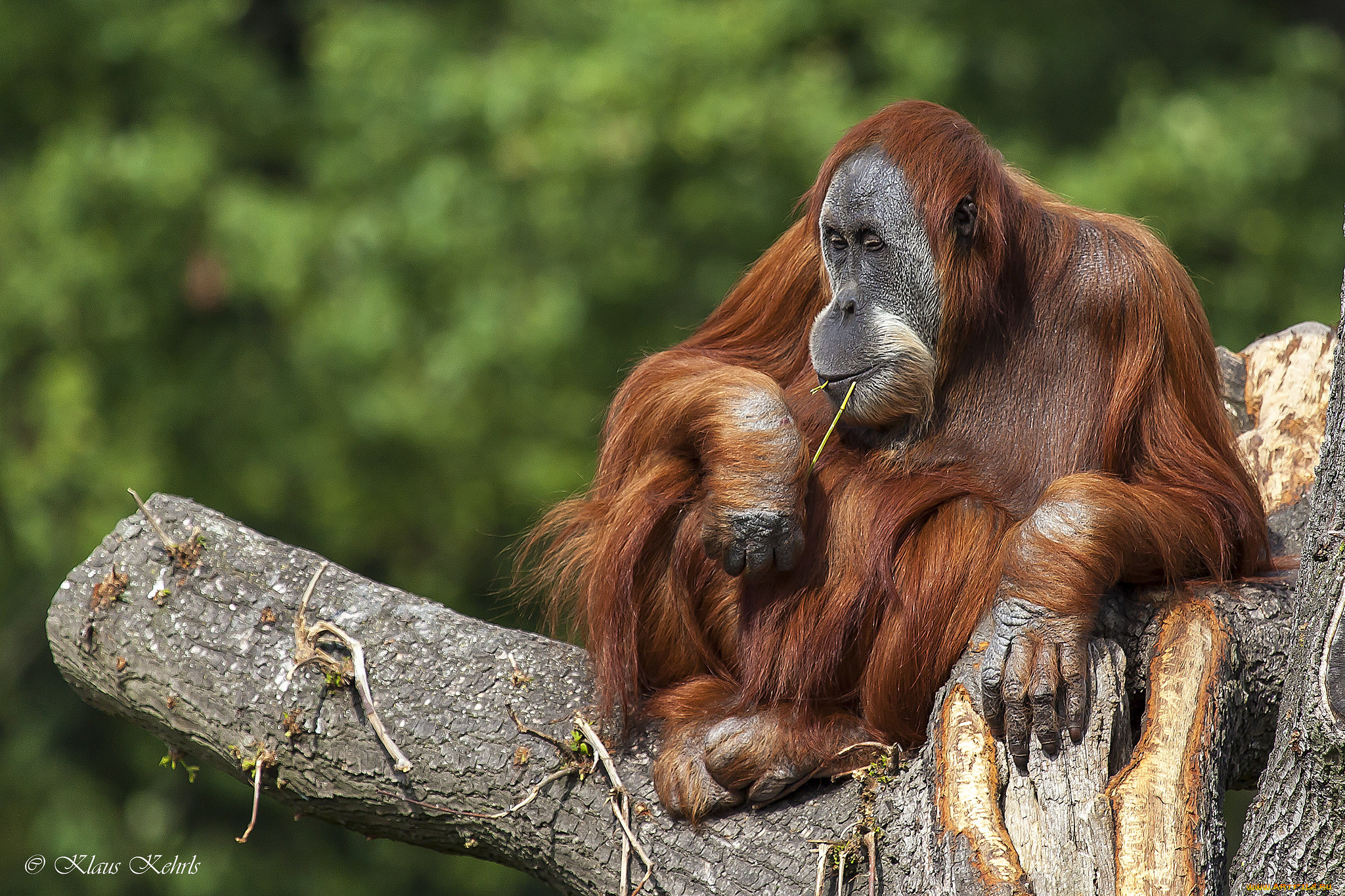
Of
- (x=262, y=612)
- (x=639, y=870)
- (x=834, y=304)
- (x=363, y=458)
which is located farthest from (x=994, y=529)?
(x=363, y=458)

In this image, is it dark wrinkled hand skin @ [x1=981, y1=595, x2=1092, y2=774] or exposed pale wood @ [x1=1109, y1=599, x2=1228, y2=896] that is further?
dark wrinkled hand skin @ [x1=981, y1=595, x2=1092, y2=774]

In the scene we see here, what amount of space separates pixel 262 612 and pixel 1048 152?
6944 millimetres

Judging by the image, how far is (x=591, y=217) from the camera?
761 centimetres

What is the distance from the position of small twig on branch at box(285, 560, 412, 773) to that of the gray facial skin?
4.33 feet

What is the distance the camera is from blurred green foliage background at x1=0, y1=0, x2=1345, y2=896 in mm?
7422

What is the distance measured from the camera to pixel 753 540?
3025 millimetres

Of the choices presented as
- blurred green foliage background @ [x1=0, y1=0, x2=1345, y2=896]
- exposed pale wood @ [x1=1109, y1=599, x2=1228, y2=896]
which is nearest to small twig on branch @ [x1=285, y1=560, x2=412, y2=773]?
exposed pale wood @ [x1=1109, y1=599, x2=1228, y2=896]

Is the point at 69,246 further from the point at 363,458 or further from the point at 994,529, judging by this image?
the point at 994,529

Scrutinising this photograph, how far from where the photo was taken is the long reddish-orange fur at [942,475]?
3.02m

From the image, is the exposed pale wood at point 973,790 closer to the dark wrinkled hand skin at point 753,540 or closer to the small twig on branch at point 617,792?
the dark wrinkled hand skin at point 753,540

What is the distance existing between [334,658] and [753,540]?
110cm

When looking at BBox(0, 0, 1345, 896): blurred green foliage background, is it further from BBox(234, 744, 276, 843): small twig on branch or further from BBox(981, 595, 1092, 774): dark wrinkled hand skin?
BBox(981, 595, 1092, 774): dark wrinkled hand skin
